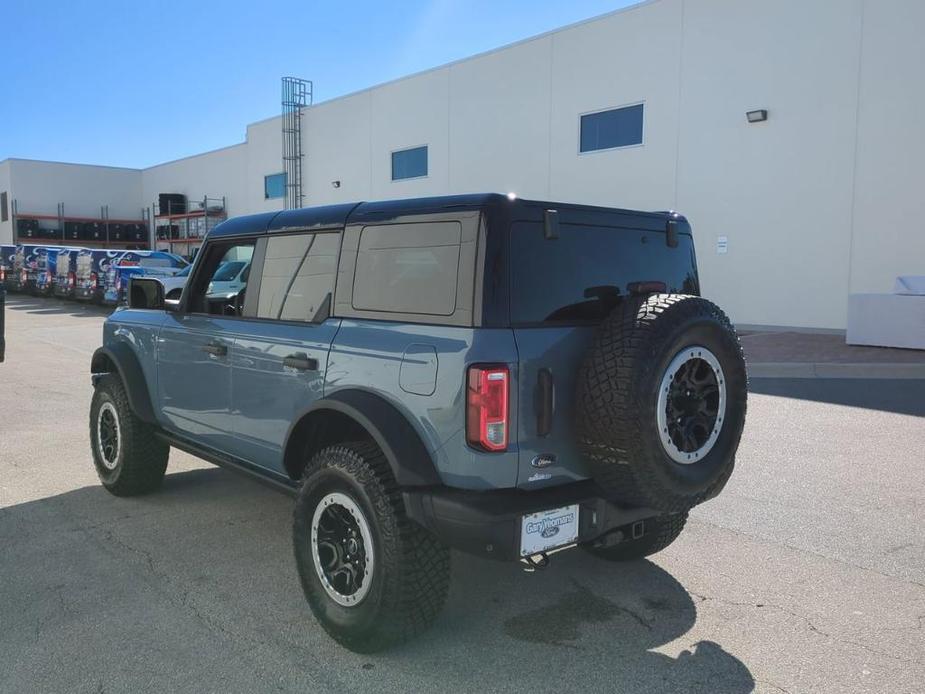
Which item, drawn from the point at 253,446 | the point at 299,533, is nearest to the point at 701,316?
the point at 299,533

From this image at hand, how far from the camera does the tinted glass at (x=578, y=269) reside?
3.06m

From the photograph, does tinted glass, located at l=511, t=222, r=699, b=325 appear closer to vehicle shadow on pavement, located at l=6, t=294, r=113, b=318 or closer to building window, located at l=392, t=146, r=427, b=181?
vehicle shadow on pavement, located at l=6, t=294, r=113, b=318

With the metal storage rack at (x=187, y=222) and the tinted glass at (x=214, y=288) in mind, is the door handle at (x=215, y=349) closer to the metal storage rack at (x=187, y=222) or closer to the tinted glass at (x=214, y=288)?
the tinted glass at (x=214, y=288)

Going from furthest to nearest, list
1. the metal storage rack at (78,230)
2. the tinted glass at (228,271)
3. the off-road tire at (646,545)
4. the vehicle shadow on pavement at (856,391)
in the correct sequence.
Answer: the metal storage rack at (78,230) < the vehicle shadow on pavement at (856,391) < the tinted glass at (228,271) < the off-road tire at (646,545)

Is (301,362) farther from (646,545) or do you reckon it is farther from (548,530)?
(646,545)

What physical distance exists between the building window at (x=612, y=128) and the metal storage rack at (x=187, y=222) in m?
24.2

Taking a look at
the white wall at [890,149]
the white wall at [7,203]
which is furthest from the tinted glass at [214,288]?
the white wall at [7,203]

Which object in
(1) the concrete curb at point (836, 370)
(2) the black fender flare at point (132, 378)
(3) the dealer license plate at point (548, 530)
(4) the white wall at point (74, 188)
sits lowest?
(1) the concrete curb at point (836, 370)

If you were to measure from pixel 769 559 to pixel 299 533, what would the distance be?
2572 mm

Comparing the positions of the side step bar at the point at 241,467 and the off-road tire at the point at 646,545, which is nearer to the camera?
the side step bar at the point at 241,467

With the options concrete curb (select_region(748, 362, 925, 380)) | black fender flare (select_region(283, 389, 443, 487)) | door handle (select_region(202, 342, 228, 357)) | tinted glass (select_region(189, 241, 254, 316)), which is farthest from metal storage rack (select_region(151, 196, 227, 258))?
black fender flare (select_region(283, 389, 443, 487))

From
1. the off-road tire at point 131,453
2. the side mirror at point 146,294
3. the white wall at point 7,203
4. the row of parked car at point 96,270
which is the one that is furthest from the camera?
the white wall at point 7,203

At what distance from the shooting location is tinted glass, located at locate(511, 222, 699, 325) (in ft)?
10.1

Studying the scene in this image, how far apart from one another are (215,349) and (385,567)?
1.84 meters
